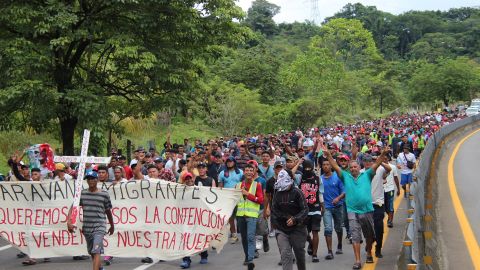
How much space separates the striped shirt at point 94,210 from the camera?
8.24 metres

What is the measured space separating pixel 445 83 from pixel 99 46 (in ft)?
206

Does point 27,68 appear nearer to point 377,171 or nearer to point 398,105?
point 377,171

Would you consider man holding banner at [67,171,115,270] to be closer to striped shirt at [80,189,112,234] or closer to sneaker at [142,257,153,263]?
striped shirt at [80,189,112,234]

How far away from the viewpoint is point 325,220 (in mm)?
10031

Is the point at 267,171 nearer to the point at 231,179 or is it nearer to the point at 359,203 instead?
the point at 231,179

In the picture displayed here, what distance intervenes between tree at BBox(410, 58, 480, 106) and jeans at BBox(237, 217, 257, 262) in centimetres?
6703

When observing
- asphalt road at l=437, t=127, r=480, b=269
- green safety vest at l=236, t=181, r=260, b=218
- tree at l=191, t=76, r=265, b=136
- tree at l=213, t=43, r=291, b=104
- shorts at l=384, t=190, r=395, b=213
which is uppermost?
tree at l=213, t=43, r=291, b=104

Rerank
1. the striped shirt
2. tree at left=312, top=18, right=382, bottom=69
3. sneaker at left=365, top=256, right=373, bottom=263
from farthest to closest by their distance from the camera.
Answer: tree at left=312, top=18, right=382, bottom=69
sneaker at left=365, top=256, right=373, bottom=263
the striped shirt

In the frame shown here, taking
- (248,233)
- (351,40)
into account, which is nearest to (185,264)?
(248,233)

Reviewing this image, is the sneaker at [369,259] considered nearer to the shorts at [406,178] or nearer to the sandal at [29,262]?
the sandal at [29,262]

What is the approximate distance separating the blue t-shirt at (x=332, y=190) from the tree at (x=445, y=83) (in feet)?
215

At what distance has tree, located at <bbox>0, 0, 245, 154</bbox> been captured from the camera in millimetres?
14234

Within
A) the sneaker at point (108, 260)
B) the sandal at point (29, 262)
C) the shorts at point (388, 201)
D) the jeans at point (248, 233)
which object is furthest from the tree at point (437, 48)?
the sandal at point (29, 262)

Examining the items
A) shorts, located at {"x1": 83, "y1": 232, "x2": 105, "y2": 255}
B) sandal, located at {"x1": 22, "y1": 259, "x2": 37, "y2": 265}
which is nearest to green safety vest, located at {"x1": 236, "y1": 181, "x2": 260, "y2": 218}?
shorts, located at {"x1": 83, "y1": 232, "x2": 105, "y2": 255}
